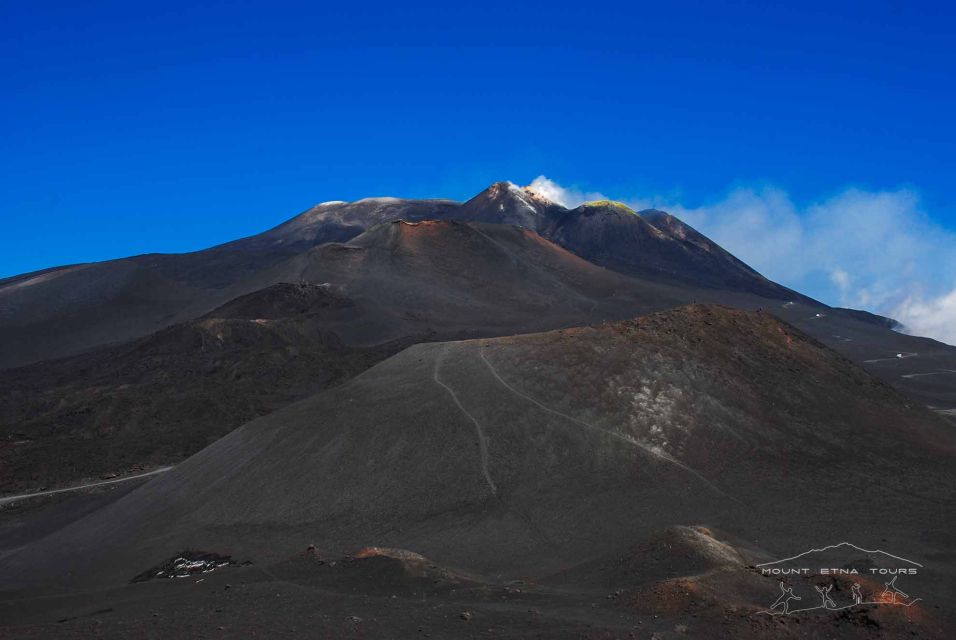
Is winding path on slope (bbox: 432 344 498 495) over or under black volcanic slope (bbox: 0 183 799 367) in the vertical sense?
under

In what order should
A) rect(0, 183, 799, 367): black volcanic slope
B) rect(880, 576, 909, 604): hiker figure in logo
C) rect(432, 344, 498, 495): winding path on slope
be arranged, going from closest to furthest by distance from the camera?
rect(880, 576, 909, 604): hiker figure in logo → rect(432, 344, 498, 495): winding path on slope → rect(0, 183, 799, 367): black volcanic slope

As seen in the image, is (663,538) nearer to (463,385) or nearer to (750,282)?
(463,385)

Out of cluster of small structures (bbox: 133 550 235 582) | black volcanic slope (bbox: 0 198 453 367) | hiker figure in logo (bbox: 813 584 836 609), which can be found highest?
black volcanic slope (bbox: 0 198 453 367)

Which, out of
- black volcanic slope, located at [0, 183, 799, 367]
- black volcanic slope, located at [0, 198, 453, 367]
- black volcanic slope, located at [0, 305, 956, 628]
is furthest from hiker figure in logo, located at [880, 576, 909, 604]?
black volcanic slope, located at [0, 183, 799, 367]

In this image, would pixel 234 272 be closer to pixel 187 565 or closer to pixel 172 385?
pixel 172 385

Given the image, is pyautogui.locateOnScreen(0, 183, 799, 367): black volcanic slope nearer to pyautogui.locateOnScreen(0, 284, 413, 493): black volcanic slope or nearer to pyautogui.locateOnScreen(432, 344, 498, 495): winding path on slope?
pyautogui.locateOnScreen(0, 284, 413, 493): black volcanic slope

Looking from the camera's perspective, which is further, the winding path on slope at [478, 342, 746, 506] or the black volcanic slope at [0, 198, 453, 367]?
the black volcanic slope at [0, 198, 453, 367]

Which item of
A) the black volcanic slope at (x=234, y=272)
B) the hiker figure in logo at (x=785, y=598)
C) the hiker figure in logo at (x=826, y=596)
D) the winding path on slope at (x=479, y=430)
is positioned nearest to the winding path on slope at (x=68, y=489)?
the winding path on slope at (x=479, y=430)

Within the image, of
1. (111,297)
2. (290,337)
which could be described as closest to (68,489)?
(290,337)
